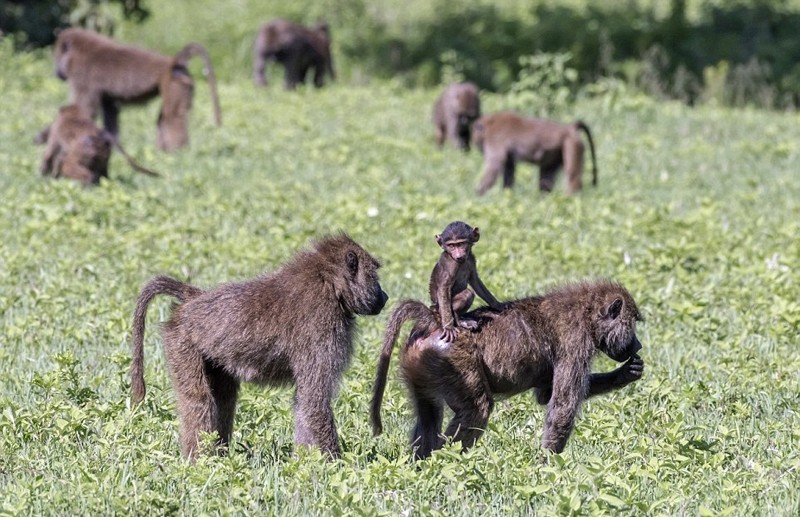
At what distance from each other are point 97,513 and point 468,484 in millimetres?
1311

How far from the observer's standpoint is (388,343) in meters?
5.42

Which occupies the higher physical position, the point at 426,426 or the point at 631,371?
the point at 631,371

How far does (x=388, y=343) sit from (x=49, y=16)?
16937 mm

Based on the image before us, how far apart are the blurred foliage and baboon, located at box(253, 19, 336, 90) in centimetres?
186

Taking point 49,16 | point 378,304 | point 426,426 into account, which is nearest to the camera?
point 378,304

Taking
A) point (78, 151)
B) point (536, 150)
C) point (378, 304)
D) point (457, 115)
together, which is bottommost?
point (457, 115)

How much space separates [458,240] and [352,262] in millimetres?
447

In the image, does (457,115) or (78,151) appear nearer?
(78,151)

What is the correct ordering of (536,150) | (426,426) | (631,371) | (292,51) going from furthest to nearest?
(292,51) → (536,150) → (631,371) → (426,426)

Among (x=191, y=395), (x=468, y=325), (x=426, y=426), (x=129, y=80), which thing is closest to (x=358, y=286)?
(x=468, y=325)

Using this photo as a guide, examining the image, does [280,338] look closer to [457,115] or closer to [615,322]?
[615,322]

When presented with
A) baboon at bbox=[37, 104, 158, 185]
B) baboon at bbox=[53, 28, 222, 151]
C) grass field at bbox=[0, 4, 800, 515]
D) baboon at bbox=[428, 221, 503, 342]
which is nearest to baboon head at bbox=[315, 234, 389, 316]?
baboon at bbox=[428, 221, 503, 342]

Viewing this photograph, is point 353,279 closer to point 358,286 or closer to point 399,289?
point 358,286

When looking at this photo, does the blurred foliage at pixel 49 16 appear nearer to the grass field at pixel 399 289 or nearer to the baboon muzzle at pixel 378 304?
the grass field at pixel 399 289
